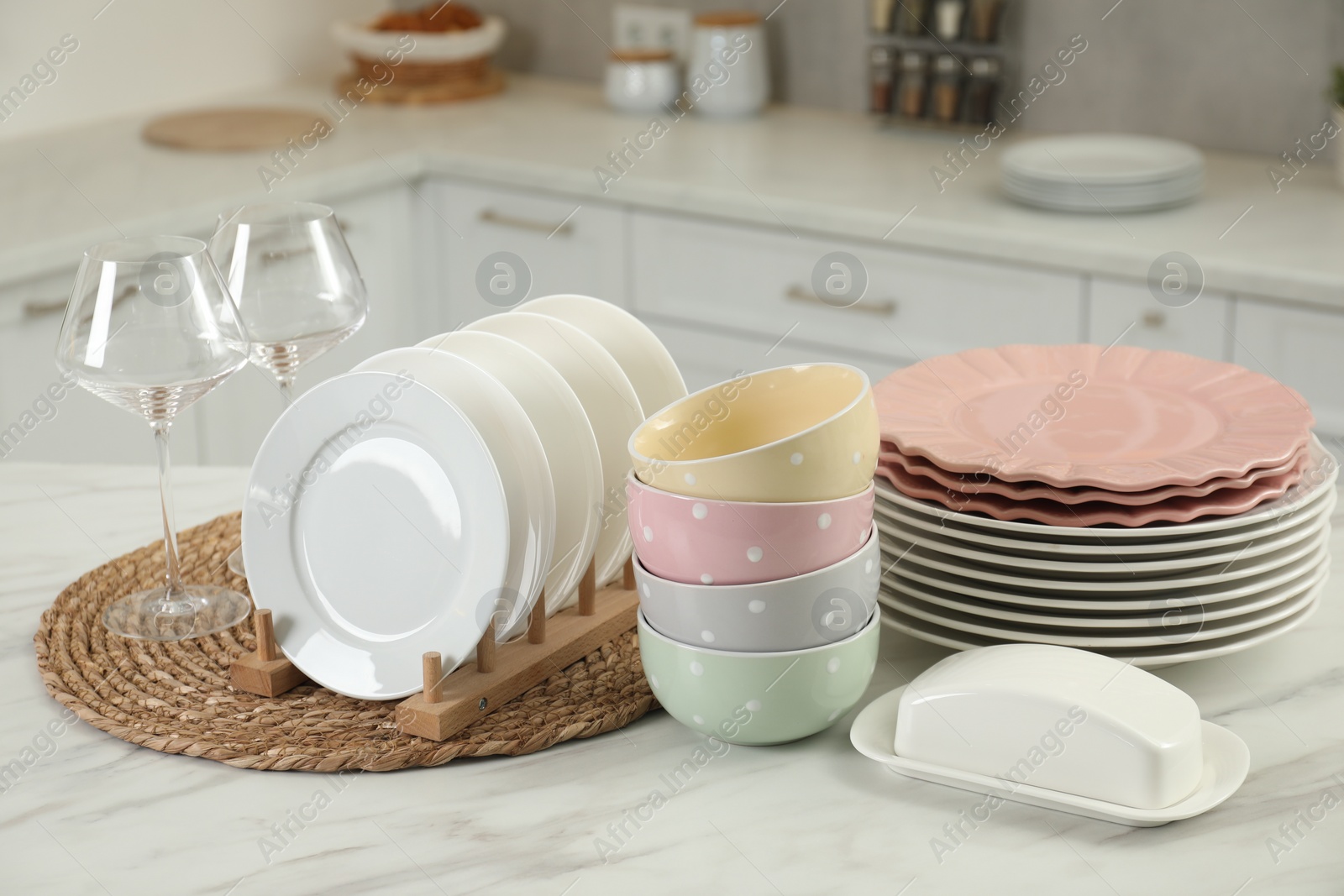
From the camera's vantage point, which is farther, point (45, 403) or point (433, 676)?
point (45, 403)

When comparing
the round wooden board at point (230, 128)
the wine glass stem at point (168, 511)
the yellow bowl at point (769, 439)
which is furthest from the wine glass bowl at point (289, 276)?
the round wooden board at point (230, 128)

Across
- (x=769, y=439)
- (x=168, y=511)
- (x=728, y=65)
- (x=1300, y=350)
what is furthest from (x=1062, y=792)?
(x=728, y=65)

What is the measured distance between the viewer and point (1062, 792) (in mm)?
730

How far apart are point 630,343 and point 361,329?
170cm

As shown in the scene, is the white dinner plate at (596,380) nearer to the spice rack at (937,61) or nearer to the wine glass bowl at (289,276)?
the wine glass bowl at (289,276)

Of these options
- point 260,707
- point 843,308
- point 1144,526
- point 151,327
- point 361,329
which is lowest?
point 361,329

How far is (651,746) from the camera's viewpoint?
2.66 ft

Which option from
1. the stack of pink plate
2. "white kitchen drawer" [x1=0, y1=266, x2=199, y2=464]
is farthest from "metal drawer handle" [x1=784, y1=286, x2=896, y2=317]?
the stack of pink plate

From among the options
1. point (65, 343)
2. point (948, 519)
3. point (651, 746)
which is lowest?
point (651, 746)

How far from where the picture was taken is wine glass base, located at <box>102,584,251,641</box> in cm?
93

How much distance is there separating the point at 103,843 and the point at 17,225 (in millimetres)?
1670

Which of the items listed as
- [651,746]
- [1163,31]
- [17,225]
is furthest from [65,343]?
[1163,31]

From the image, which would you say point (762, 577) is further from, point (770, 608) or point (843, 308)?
point (843, 308)

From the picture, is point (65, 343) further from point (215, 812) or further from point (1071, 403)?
point (1071, 403)
